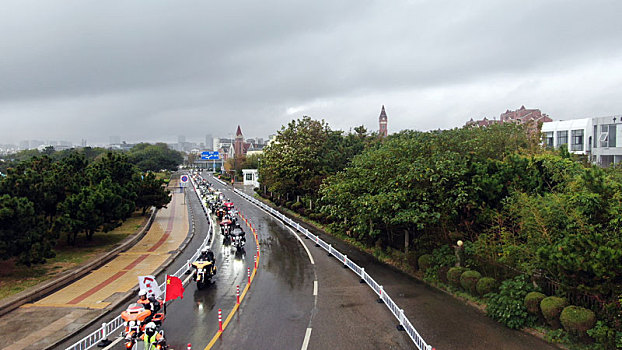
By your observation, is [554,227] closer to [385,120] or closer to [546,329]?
[546,329]

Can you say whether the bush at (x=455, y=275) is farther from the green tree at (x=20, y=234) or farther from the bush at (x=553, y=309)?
the green tree at (x=20, y=234)

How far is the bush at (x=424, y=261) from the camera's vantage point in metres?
18.0

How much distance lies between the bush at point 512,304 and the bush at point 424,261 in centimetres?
423

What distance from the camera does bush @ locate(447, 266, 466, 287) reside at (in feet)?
51.9

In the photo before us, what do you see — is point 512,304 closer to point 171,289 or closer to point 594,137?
point 171,289

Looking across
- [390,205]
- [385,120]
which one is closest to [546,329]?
[390,205]

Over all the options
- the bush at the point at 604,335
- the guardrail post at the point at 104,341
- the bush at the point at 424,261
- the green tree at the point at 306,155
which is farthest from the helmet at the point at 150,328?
the green tree at the point at 306,155

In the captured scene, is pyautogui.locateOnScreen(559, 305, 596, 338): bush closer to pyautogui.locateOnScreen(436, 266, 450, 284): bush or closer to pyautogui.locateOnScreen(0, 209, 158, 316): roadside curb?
pyautogui.locateOnScreen(436, 266, 450, 284): bush

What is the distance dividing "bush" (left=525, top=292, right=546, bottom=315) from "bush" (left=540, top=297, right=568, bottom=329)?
399mm

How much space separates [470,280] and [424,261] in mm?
3257

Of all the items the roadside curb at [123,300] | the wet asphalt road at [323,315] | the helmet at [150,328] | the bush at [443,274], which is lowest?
the roadside curb at [123,300]

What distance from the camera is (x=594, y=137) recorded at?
5050 centimetres

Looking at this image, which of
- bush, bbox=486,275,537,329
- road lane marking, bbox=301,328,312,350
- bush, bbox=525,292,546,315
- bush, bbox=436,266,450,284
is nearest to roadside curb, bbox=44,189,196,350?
road lane marking, bbox=301,328,312,350

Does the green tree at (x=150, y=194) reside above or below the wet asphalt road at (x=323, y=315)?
above
